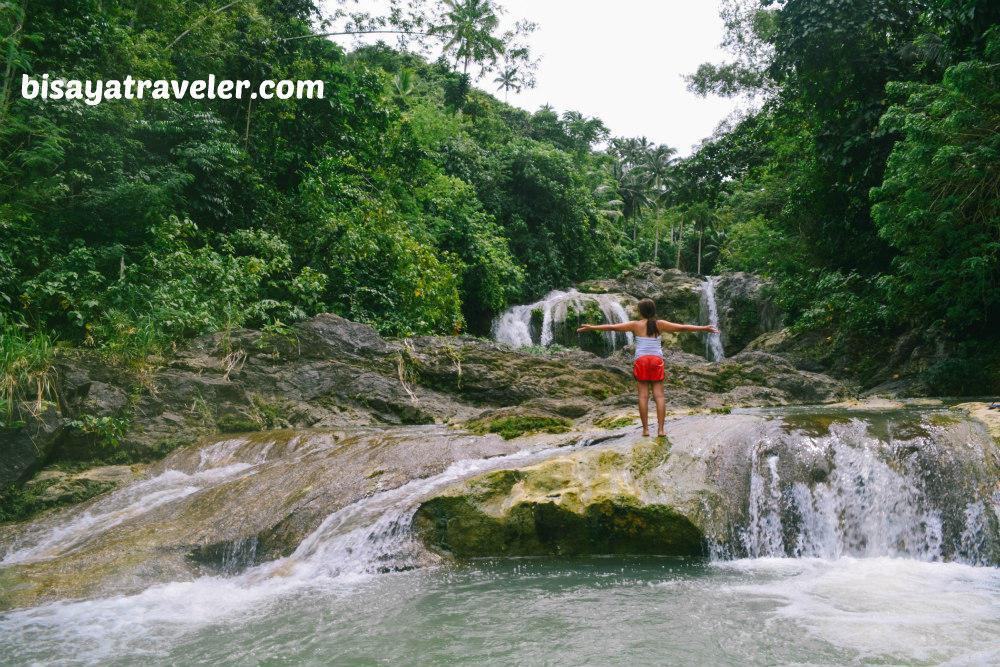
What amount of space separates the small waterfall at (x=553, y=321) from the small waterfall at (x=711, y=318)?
275cm

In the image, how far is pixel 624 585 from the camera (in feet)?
14.9

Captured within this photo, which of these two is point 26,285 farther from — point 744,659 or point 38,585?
point 744,659

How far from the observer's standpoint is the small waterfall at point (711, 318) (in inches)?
814

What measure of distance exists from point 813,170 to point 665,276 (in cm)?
1194

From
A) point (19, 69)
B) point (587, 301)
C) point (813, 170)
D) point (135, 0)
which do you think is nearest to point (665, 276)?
point (587, 301)

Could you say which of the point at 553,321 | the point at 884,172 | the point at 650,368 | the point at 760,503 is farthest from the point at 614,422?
the point at 553,321

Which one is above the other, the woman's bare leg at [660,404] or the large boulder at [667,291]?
the large boulder at [667,291]

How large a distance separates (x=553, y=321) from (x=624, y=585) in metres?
17.3

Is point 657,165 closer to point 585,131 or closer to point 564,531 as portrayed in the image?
point 585,131

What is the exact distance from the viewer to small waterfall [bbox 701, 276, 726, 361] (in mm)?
20688

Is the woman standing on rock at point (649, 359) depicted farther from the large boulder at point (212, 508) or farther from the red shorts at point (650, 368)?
the large boulder at point (212, 508)

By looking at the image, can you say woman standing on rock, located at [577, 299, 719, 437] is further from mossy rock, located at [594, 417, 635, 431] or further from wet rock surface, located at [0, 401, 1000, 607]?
mossy rock, located at [594, 417, 635, 431]

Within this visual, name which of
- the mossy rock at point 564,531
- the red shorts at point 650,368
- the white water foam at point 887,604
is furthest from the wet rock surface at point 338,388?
the white water foam at point 887,604

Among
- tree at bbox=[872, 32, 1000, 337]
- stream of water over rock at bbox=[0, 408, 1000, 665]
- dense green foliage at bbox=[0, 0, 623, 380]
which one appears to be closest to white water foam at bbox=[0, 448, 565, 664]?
stream of water over rock at bbox=[0, 408, 1000, 665]
